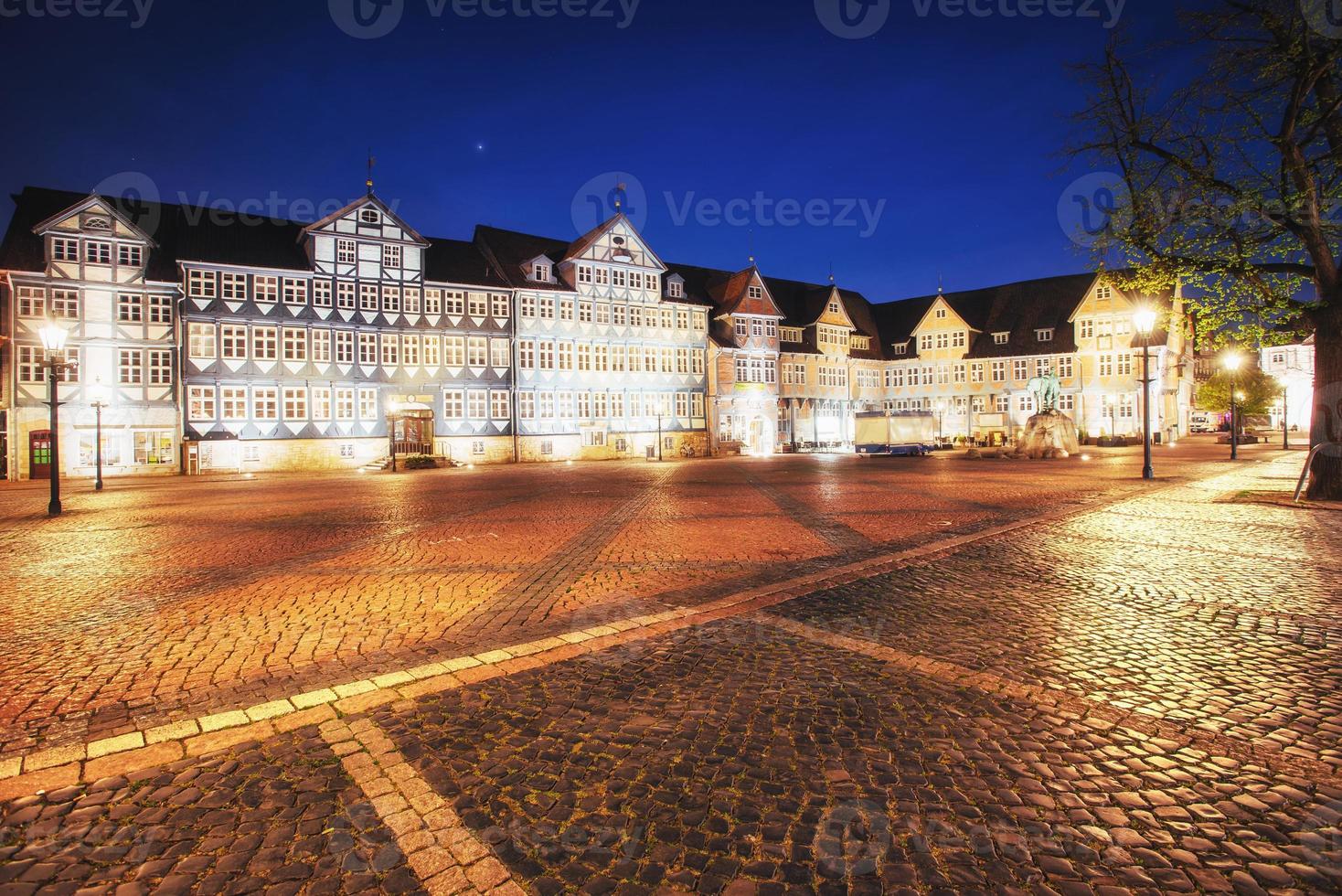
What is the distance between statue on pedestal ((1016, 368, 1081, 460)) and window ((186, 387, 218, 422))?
42.0 metres

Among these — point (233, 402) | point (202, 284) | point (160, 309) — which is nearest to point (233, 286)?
point (202, 284)

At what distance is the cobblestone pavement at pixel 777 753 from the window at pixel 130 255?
33.4 metres

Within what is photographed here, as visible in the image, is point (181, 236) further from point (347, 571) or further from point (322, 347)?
point (347, 571)

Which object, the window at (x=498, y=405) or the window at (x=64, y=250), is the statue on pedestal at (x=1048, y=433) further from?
the window at (x=64, y=250)

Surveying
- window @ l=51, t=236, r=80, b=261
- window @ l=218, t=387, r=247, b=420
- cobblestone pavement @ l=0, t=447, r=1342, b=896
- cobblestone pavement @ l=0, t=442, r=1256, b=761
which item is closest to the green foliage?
cobblestone pavement @ l=0, t=442, r=1256, b=761

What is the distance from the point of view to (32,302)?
30.3 m

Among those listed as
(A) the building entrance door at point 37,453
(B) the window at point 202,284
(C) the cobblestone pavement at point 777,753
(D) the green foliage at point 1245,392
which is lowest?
(C) the cobblestone pavement at point 777,753

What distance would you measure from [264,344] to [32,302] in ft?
30.0

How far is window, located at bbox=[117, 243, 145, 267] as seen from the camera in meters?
32.1

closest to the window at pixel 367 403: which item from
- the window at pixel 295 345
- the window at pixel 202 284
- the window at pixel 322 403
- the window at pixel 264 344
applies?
the window at pixel 322 403

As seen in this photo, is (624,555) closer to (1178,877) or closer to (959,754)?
(959,754)

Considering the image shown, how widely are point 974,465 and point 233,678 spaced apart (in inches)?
1215

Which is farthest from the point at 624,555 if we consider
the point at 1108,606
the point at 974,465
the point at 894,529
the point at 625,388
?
the point at 625,388

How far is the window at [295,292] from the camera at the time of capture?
35000 mm
